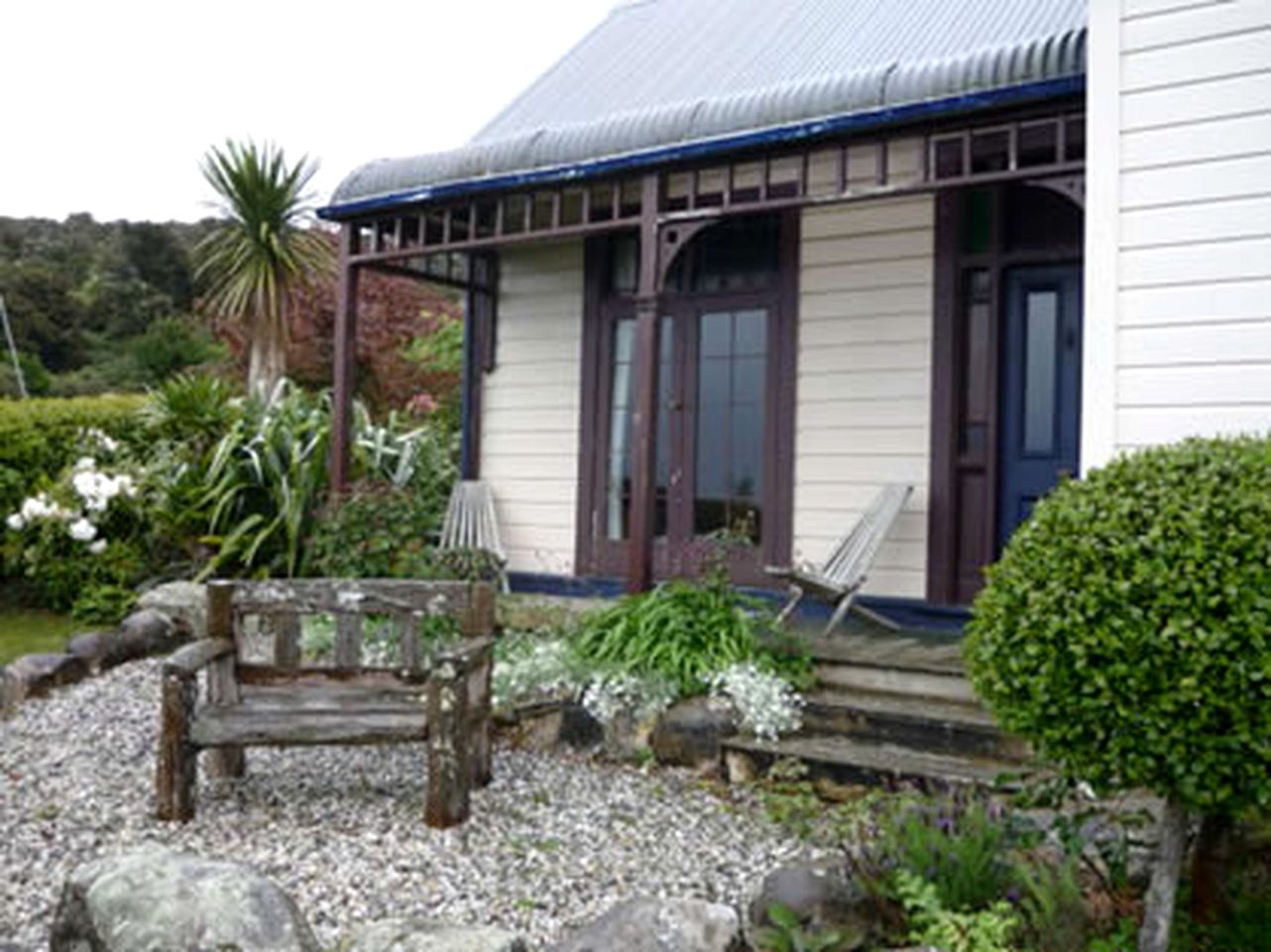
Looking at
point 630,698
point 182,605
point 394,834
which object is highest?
point 182,605

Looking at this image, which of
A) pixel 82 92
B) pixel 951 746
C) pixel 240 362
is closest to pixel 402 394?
pixel 240 362

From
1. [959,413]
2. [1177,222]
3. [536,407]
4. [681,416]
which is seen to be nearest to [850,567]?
[959,413]

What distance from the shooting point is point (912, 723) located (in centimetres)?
459

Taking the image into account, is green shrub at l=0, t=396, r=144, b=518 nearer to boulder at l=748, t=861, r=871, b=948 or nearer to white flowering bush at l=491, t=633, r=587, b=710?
white flowering bush at l=491, t=633, r=587, b=710

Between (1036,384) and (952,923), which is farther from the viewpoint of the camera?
(1036,384)

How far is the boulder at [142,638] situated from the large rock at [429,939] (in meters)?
4.83

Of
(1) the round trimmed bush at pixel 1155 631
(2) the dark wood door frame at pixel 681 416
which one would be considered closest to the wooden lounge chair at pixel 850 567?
(2) the dark wood door frame at pixel 681 416

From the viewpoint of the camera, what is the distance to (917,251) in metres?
6.44

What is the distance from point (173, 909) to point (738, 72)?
6168 millimetres

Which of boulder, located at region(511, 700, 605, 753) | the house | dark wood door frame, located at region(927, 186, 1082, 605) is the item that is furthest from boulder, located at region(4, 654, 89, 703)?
dark wood door frame, located at region(927, 186, 1082, 605)

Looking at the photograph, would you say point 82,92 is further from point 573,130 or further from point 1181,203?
point 1181,203

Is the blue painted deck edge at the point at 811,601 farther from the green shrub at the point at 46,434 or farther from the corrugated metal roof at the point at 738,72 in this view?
the green shrub at the point at 46,434

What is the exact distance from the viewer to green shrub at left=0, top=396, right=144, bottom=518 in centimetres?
872

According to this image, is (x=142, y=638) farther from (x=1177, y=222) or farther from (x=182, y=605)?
(x=1177, y=222)
